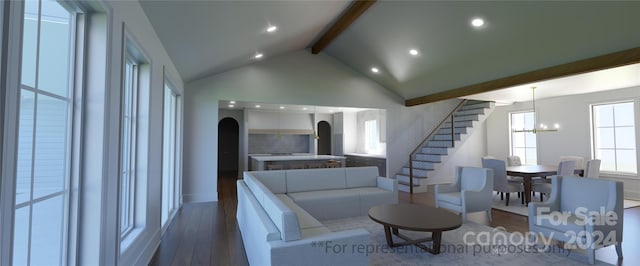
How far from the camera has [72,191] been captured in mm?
1772

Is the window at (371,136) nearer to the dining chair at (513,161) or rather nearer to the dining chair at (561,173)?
the dining chair at (513,161)

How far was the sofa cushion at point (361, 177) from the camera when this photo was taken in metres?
5.18

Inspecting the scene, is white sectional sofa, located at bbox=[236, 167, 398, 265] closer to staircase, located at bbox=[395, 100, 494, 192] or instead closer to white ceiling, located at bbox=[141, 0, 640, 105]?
white ceiling, located at bbox=[141, 0, 640, 105]

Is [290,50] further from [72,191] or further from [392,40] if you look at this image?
[72,191]

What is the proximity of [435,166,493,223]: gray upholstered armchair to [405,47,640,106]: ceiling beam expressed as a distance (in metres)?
1.73

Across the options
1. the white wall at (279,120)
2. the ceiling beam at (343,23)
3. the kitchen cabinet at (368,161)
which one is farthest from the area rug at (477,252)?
the white wall at (279,120)

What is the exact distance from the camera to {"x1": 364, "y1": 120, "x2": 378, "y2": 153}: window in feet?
32.5

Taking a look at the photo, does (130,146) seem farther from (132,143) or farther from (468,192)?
(468,192)

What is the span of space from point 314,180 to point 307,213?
5.65ft

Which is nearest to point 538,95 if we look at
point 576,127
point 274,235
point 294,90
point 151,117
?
point 576,127

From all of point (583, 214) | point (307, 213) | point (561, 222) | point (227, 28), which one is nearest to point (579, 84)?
point (583, 214)

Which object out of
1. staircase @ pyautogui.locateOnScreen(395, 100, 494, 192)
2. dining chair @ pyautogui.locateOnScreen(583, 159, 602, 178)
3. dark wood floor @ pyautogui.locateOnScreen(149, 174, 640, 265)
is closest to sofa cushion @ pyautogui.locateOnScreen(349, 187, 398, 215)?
dark wood floor @ pyautogui.locateOnScreen(149, 174, 640, 265)

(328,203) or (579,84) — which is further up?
(579,84)

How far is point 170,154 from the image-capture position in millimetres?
4867
